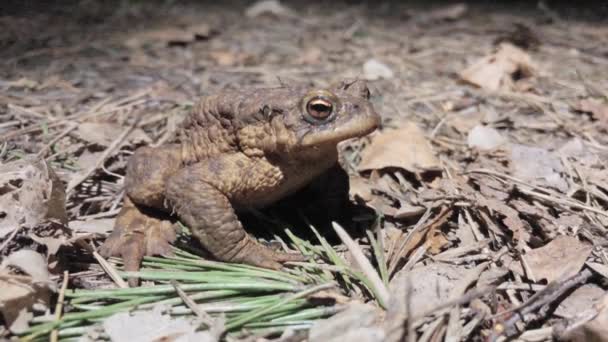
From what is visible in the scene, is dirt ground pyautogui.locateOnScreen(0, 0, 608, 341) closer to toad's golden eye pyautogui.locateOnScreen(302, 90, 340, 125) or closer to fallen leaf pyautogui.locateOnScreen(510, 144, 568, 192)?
fallen leaf pyautogui.locateOnScreen(510, 144, 568, 192)

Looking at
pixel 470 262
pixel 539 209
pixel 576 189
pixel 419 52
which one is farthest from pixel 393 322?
pixel 419 52

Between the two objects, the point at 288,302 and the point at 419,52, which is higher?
the point at 419,52

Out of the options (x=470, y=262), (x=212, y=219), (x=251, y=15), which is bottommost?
(x=470, y=262)

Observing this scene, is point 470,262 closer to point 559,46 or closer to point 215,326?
point 215,326

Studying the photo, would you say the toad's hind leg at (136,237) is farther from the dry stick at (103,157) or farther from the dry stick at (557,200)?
the dry stick at (557,200)

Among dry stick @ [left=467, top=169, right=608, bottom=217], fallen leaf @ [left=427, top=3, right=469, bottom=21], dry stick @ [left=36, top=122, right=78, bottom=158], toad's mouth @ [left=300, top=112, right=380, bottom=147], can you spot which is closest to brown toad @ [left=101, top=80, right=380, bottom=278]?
toad's mouth @ [left=300, top=112, right=380, bottom=147]

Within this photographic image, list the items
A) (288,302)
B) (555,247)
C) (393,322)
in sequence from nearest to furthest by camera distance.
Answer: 1. (393,322)
2. (288,302)
3. (555,247)
